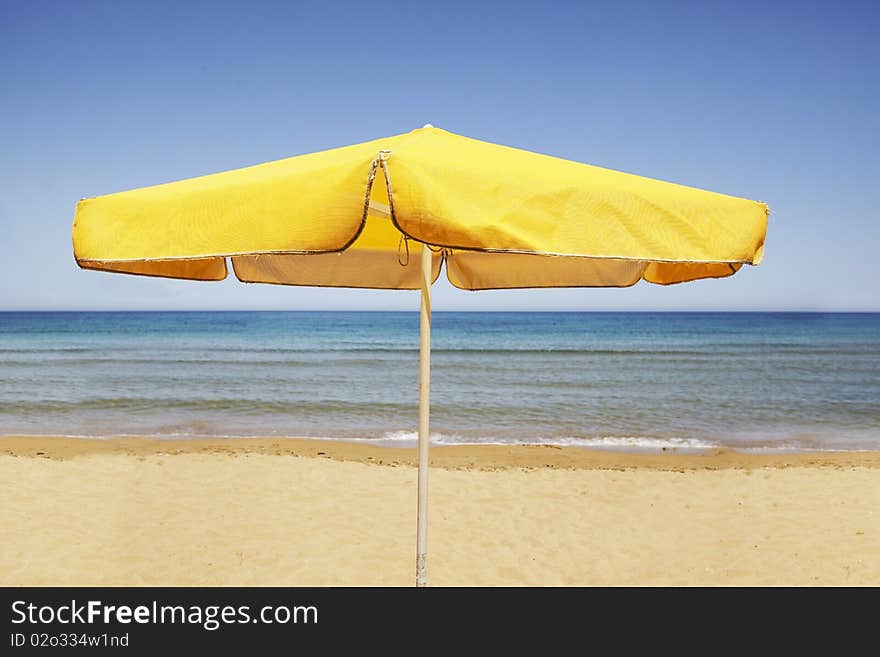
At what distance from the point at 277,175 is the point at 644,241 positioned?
Result: 1161 millimetres

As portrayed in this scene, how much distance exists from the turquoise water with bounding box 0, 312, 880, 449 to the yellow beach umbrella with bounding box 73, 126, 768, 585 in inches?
334

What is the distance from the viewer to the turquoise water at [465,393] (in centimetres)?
1196

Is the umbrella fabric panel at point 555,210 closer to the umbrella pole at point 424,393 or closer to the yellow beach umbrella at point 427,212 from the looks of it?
the yellow beach umbrella at point 427,212

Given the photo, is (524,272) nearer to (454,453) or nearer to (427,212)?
(427,212)

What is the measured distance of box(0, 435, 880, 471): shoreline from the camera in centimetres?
873

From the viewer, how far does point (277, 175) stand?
214 cm

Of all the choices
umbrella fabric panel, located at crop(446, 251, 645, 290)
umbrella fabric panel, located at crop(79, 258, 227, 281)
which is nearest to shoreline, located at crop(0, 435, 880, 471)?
umbrella fabric panel, located at crop(446, 251, 645, 290)

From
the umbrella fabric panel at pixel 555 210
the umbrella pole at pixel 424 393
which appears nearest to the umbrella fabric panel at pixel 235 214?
the umbrella fabric panel at pixel 555 210

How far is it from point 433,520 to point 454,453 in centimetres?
391

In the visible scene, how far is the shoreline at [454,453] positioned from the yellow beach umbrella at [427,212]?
615 centimetres

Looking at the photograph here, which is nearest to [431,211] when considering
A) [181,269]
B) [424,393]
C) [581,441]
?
[424,393]

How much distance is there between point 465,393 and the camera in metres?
17.6
